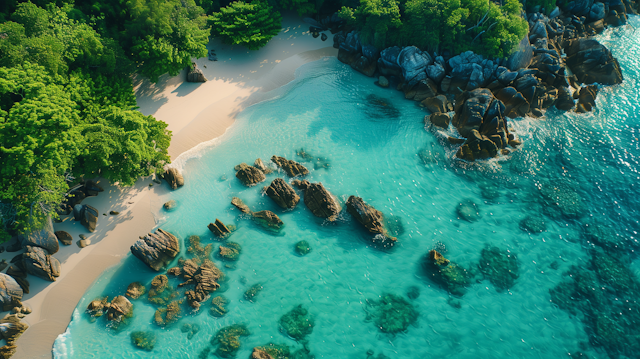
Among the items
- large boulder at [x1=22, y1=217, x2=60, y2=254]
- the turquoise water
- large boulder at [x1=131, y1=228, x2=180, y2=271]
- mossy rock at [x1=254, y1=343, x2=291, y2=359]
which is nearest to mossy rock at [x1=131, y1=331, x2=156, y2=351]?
the turquoise water

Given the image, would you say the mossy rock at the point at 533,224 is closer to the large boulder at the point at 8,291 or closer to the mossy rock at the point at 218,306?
the mossy rock at the point at 218,306

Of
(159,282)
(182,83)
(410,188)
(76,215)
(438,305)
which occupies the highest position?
(182,83)

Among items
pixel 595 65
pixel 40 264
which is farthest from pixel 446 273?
pixel 595 65

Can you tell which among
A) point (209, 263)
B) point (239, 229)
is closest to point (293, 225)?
point (239, 229)

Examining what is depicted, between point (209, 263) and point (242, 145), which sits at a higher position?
point (242, 145)

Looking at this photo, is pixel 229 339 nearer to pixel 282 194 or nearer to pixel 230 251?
pixel 230 251

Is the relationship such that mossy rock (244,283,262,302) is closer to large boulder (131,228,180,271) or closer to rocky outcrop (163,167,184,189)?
large boulder (131,228,180,271)

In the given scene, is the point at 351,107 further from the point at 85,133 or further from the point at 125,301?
the point at 125,301
